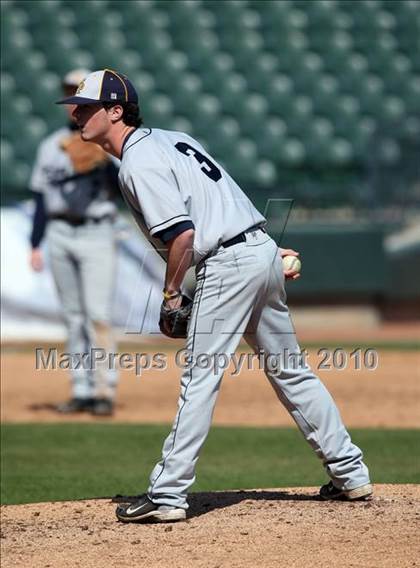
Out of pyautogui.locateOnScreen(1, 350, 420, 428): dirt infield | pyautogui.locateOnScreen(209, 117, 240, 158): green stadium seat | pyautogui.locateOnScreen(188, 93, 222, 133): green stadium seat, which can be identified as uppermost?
pyautogui.locateOnScreen(188, 93, 222, 133): green stadium seat

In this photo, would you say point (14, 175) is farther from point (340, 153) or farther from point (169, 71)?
point (340, 153)

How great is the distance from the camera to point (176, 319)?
445 centimetres

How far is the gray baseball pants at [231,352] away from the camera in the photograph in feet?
14.4


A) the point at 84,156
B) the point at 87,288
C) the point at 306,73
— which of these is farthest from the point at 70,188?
the point at 306,73

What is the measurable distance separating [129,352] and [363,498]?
22.2 feet

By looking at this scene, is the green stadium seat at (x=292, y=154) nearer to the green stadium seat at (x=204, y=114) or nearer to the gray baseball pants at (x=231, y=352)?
the green stadium seat at (x=204, y=114)

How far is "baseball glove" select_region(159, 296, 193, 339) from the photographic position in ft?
14.5

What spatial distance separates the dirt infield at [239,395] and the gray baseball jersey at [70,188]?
1478 millimetres

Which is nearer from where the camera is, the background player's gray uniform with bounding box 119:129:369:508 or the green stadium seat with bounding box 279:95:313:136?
the background player's gray uniform with bounding box 119:129:369:508

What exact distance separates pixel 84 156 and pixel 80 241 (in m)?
0.58

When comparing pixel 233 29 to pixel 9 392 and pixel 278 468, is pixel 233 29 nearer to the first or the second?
pixel 9 392

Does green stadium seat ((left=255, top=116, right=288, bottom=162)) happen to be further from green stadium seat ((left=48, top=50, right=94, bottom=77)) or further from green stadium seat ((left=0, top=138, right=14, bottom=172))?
green stadium seat ((left=0, top=138, right=14, bottom=172))

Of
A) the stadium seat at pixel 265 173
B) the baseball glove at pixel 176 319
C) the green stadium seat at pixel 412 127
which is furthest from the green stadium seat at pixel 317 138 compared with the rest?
the baseball glove at pixel 176 319

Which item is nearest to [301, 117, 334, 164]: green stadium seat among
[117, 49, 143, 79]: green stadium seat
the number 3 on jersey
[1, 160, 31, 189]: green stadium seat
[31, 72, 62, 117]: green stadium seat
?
[117, 49, 143, 79]: green stadium seat
